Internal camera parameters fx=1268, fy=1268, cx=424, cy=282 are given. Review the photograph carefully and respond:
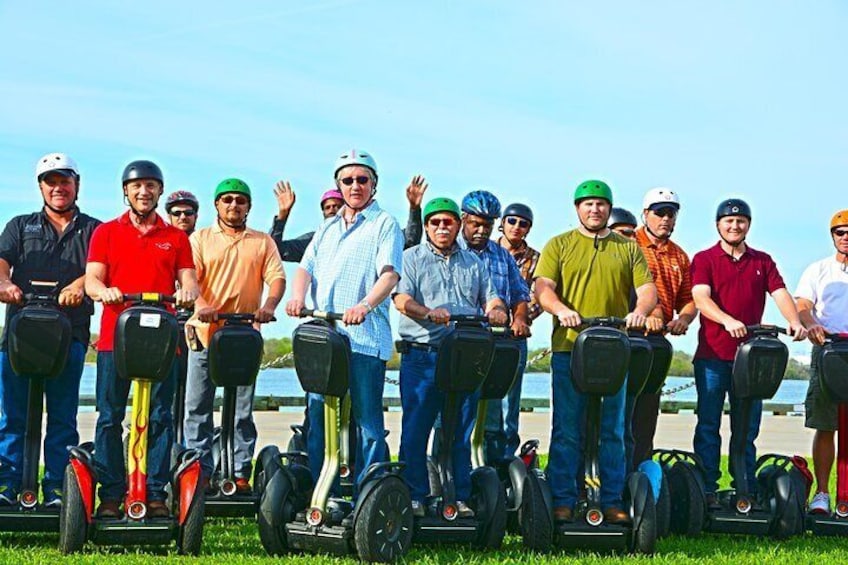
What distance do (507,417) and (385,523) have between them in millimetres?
2277

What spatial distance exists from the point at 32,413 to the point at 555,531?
281 centimetres

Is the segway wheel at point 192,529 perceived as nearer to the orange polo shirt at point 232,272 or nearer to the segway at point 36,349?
the segway at point 36,349

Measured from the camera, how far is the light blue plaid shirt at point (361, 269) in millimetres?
6184

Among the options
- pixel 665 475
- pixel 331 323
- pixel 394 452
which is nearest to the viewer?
pixel 331 323

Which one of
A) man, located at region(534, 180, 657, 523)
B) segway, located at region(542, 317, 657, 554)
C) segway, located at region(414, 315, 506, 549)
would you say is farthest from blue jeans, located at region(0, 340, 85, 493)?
segway, located at region(542, 317, 657, 554)

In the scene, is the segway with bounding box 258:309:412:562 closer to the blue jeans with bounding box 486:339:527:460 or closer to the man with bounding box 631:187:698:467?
the blue jeans with bounding box 486:339:527:460

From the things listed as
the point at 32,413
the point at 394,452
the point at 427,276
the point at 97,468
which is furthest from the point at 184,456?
the point at 394,452

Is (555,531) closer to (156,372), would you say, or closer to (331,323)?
(331,323)

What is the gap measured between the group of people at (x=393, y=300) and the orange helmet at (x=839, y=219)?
2.56 feet

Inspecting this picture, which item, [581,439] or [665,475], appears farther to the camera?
[665,475]

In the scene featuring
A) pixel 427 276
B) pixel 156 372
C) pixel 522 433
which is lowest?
pixel 522 433

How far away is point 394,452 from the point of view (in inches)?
554

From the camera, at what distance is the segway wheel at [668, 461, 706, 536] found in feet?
23.8

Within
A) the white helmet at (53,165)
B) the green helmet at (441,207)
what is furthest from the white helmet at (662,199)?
the white helmet at (53,165)
